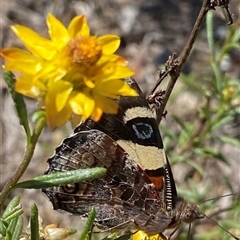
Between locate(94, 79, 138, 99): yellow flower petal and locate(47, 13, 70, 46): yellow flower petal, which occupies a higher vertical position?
locate(47, 13, 70, 46): yellow flower petal

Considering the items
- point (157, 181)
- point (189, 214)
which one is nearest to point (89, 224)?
point (157, 181)

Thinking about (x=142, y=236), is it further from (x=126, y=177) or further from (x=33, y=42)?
(x=33, y=42)

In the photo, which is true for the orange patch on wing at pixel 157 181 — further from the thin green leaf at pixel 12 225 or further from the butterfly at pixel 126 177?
the thin green leaf at pixel 12 225

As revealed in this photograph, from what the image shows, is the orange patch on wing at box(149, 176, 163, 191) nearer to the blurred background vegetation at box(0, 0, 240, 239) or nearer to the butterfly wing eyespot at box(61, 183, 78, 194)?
the butterfly wing eyespot at box(61, 183, 78, 194)

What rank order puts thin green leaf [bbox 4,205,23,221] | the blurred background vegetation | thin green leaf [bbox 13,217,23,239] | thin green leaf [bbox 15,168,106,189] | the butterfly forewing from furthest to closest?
the blurred background vegetation → the butterfly forewing → thin green leaf [bbox 13,217,23,239] → thin green leaf [bbox 4,205,23,221] → thin green leaf [bbox 15,168,106,189]

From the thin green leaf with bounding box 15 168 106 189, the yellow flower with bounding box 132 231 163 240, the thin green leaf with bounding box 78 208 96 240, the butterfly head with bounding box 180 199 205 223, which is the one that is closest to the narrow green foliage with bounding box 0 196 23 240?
the thin green leaf with bounding box 15 168 106 189

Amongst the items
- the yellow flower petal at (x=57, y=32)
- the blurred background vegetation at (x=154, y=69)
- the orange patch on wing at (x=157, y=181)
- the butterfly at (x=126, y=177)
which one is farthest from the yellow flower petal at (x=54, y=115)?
the blurred background vegetation at (x=154, y=69)
